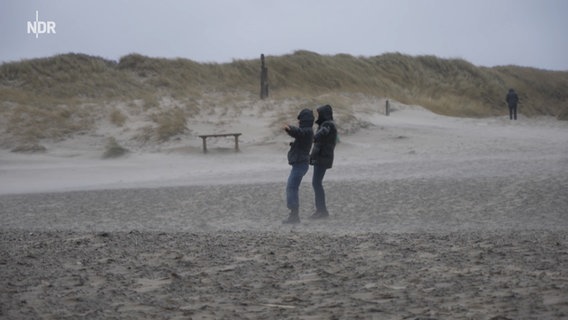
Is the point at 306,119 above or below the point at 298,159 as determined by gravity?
above

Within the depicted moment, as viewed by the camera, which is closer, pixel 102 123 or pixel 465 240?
pixel 465 240

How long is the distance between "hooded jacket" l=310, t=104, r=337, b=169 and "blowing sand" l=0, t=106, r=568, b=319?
2.59 feet

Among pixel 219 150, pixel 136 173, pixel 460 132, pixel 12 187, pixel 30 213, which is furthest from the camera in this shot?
pixel 460 132

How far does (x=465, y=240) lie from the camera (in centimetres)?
805

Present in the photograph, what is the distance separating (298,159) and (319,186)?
484 millimetres

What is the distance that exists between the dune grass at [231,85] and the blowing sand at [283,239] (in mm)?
4793

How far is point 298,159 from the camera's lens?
37.3 feet

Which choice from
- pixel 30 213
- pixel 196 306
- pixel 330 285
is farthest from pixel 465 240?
pixel 30 213

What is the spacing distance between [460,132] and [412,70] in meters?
26.1

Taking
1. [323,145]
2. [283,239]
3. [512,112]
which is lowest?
[283,239]

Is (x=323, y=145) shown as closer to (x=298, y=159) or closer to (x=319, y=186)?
(x=298, y=159)

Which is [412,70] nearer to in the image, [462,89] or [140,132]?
[462,89]

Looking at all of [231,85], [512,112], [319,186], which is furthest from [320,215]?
[512,112]

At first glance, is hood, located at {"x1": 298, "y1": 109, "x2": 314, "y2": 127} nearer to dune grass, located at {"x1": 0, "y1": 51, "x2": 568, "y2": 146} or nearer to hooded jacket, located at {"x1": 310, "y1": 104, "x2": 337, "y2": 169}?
hooded jacket, located at {"x1": 310, "y1": 104, "x2": 337, "y2": 169}
